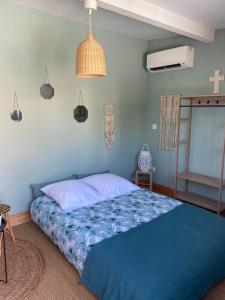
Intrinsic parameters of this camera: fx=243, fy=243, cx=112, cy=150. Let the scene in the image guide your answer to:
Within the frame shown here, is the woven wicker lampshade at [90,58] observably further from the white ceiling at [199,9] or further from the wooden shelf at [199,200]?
the wooden shelf at [199,200]

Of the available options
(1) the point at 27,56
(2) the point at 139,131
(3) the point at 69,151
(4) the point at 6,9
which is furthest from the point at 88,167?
(4) the point at 6,9

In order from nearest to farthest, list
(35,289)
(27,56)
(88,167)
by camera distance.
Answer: (35,289) → (27,56) → (88,167)

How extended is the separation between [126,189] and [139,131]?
53.1 inches

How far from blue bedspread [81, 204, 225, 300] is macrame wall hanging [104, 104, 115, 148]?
5.66 feet

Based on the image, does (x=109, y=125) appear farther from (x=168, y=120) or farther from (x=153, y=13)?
(x=153, y=13)

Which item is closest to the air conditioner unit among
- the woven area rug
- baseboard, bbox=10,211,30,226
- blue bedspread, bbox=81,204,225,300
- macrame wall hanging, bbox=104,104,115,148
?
macrame wall hanging, bbox=104,104,115,148

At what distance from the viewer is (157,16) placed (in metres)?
2.49

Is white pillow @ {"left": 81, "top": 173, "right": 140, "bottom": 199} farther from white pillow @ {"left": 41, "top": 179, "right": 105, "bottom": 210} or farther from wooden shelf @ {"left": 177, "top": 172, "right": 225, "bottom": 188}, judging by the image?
wooden shelf @ {"left": 177, "top": 172, "right": 225, "bottom": 188}

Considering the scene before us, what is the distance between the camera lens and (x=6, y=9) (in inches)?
102

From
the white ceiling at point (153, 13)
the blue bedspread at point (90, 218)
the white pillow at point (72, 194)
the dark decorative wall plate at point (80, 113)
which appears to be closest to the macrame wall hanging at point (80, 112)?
the dark decorative wall plate at point (80, 113)

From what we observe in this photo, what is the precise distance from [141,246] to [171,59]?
104 inches

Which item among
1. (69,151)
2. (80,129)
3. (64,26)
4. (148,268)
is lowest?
(148,268)

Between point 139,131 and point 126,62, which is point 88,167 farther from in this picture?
point 126,62

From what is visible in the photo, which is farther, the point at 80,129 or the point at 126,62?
the point at 126,62
